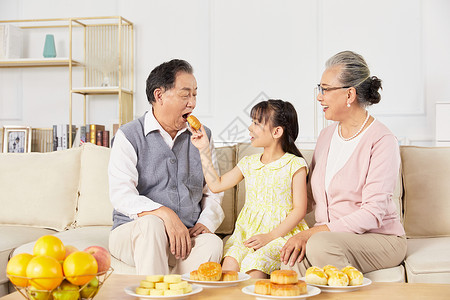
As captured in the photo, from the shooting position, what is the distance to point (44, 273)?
1.15 metres

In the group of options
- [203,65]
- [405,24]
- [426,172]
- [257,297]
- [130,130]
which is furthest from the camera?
[203,65]

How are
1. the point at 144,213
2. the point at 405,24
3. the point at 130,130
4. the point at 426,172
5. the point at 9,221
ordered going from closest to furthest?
the point at 144,213 < the point at 130,130 < the point at 426,172 < the point at 9,221 < the point at 405,24

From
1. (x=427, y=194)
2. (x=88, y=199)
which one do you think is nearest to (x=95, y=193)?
(x=88, y=199)

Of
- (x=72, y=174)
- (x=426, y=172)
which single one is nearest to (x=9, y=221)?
(x=72, y=174)

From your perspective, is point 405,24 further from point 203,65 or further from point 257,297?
point 257,297

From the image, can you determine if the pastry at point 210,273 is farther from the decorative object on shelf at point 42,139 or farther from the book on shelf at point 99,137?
the decorative object on shelf at point 42,139

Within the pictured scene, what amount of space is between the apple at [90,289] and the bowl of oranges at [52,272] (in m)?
0.02

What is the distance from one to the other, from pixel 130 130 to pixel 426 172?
53.7 inches

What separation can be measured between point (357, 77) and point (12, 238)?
168cm

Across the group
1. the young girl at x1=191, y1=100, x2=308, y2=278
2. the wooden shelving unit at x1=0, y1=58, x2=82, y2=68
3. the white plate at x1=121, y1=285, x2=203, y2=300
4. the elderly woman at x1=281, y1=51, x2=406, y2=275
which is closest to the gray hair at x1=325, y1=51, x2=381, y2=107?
the elderly woman at x1=281, y1=51, x2=406, y2=275

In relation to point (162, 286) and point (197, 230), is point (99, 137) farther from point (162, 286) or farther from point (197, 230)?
point (162, 286)

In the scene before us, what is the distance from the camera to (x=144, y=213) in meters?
2.13

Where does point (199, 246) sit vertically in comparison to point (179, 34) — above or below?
below

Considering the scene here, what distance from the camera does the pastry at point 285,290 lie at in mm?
1332
